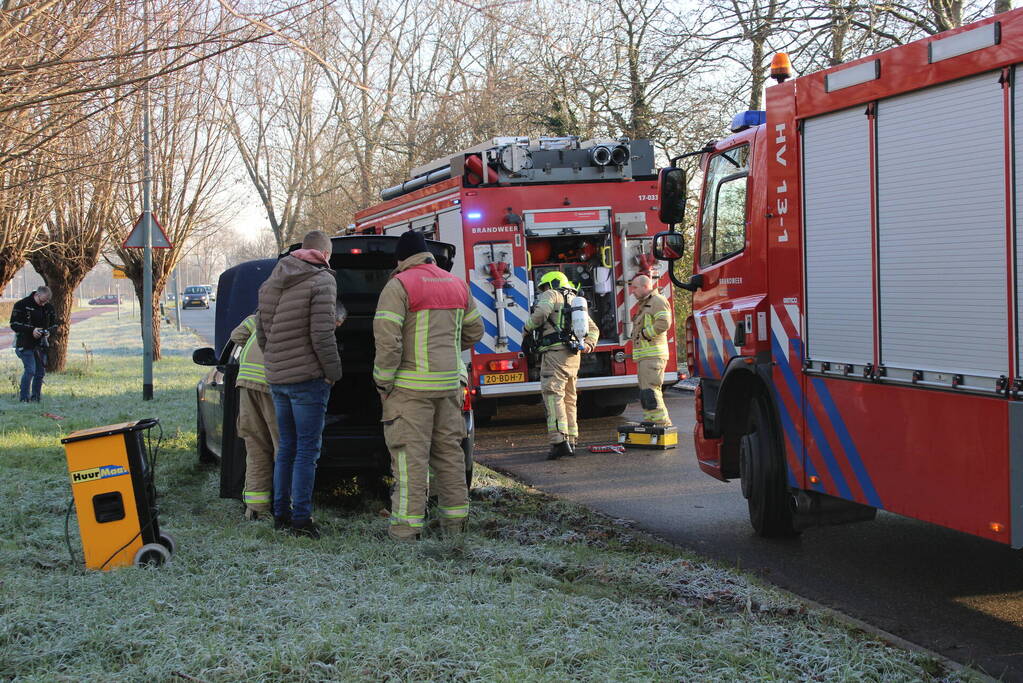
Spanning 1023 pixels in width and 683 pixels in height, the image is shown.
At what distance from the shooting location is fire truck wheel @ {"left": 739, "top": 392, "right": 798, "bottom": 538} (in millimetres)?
6266

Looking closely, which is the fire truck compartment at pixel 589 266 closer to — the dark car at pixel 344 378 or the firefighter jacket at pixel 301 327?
the dark car at pixel 344 378

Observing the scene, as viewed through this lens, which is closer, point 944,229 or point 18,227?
point 944,229

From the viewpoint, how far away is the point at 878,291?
5051mm

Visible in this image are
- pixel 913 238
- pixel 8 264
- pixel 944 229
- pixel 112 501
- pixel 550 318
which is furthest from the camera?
pixel 8 264

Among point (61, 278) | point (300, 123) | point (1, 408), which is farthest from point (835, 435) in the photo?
point (300, 123)

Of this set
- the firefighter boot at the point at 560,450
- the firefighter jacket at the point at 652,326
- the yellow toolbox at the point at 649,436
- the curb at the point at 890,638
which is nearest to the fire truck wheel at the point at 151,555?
the curb at the point at 890,638

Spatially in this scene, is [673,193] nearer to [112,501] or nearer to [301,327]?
[301,327]

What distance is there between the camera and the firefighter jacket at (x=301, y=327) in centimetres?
617

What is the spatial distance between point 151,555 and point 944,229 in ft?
13.8

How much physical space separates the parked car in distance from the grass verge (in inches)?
2649

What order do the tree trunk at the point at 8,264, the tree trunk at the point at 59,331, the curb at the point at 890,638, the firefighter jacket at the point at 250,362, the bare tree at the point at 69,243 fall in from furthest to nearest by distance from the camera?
the tree trunk at the point at 59,331 < the bare tree at the point at 69,243 < the tree trunk at the point at 8,264 < the firefighter jacket at the point at 250,362 < the curb at the point at 890,638

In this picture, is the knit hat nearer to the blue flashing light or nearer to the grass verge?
the grass verge

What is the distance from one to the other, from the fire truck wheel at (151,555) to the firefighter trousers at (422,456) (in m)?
1.38

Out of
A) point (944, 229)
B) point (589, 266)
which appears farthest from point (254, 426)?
point (589, 266)
